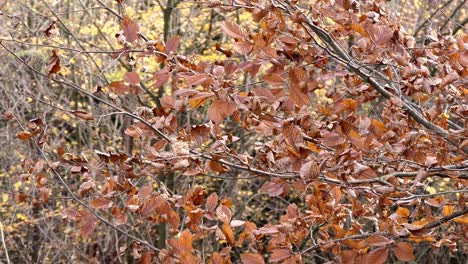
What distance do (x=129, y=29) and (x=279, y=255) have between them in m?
0.91

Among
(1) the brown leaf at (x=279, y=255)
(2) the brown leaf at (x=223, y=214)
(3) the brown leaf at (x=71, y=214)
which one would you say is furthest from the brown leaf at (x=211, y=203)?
(3) the brown leaf at (x=71, y=214)

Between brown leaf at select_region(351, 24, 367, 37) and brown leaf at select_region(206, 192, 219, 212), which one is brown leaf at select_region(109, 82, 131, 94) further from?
brown leaf at select_region(351, 24, 367, 37)

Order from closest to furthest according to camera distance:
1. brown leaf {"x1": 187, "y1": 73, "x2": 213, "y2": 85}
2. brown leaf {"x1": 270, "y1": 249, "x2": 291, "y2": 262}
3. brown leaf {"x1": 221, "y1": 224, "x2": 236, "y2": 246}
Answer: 1. brown leaf {"x1": 187, "y1": 73, "x2": 213, "y2": 85}
2. brown leaf {"x1": 270, "y1": 249, "x2": 291, "y2": 262}
3. brown leaf {"x1": 221, "y1": 224, "x2": 236, "y2": 246}

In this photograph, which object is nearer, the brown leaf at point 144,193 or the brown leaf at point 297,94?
the brown leaf at point 297,94

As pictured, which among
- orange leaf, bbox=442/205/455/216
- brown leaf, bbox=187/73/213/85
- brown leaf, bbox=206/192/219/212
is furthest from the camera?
orange leaf, bbox=442/205/455/216

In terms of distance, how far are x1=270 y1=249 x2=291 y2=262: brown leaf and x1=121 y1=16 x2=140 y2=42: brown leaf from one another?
86 centimetres

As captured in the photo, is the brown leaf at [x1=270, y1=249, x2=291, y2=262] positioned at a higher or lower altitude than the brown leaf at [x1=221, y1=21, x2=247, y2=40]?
lower

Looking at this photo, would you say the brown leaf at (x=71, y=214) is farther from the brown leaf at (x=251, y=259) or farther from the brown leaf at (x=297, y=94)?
the brown leaf at (x=297, y=94)

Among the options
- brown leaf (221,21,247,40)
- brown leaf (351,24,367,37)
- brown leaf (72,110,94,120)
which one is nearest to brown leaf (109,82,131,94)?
brown leaf (72,110,94,120)

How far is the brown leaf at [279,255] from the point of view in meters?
2.23

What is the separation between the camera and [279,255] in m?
2.24

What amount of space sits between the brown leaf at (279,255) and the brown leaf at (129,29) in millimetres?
863

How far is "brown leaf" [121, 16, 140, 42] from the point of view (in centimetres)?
245

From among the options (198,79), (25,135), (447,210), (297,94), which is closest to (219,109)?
(198,79)
